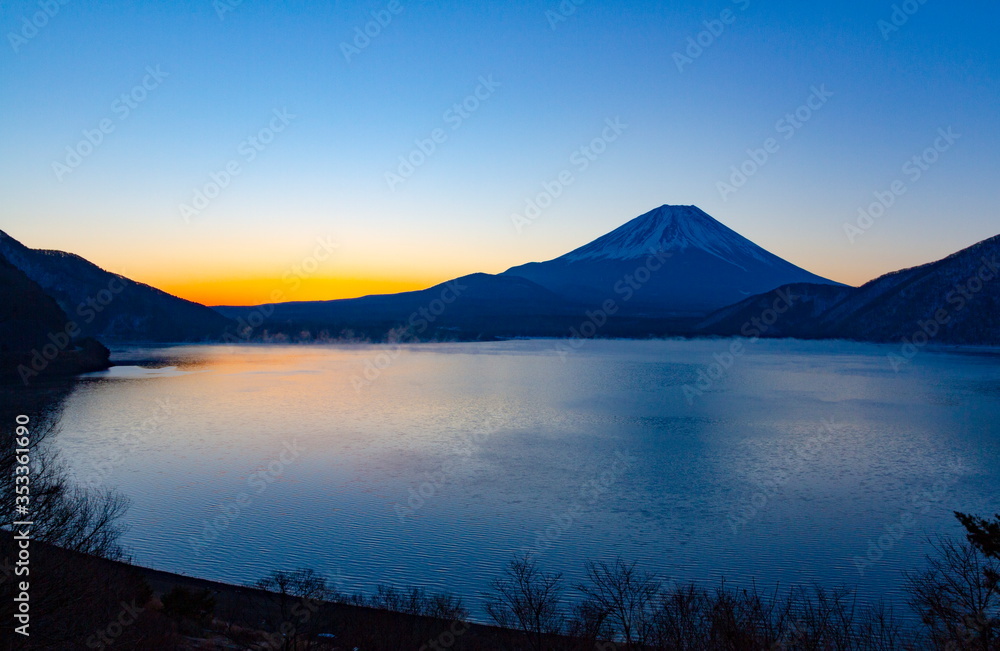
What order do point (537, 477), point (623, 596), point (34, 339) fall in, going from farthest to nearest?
point (34, 339) → point (537, 477) → point (623, 596)

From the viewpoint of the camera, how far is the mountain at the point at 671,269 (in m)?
148

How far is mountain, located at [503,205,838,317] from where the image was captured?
148 metres

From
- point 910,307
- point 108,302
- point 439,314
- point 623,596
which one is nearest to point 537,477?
point 623,596

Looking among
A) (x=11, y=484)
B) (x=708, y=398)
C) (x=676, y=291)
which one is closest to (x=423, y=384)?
(x=708, y=398)

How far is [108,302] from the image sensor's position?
245ft

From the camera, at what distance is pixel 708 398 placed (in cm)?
2689

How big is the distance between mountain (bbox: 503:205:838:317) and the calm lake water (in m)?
112

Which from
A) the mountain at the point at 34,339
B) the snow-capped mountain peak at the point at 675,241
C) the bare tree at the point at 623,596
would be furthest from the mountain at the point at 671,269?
the bare tree at the point at 623,596

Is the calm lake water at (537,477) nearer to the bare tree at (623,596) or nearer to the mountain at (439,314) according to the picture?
the bare tree at (623,596)

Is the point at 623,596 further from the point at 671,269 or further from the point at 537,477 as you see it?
the point at 671,269

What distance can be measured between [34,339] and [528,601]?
40.4m

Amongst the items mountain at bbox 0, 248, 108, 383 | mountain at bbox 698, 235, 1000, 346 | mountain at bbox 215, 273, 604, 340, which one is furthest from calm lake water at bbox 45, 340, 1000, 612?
mountain at bbox 215, 273, 604, 340

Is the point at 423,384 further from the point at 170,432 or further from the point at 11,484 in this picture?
the point at 11,484

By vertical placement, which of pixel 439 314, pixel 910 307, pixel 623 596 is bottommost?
pixel 623 596
